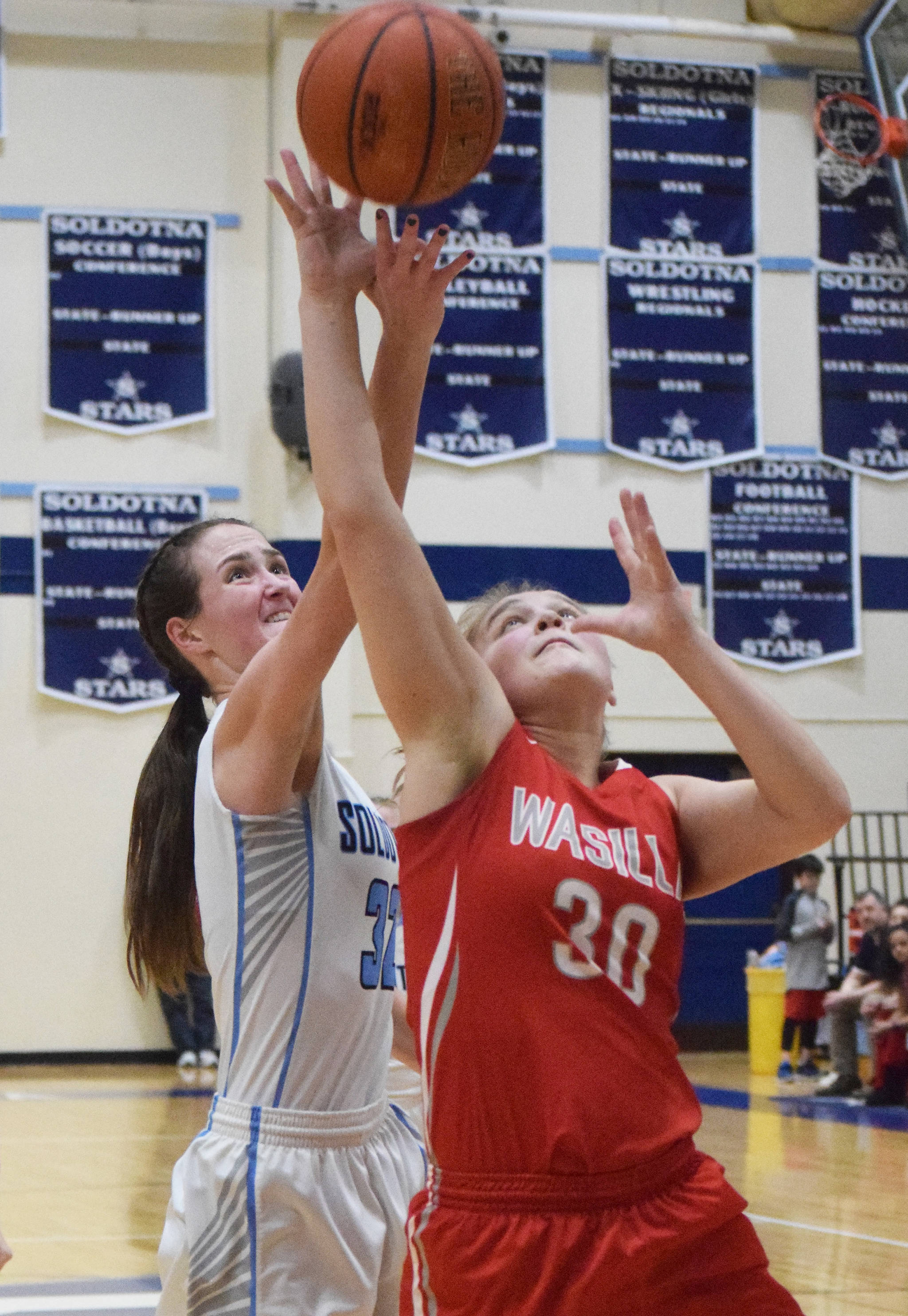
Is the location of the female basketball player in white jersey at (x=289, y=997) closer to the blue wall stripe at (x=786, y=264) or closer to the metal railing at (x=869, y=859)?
the metal railing at (x=869, y=859)

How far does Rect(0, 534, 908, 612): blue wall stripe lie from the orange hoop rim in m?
3.37

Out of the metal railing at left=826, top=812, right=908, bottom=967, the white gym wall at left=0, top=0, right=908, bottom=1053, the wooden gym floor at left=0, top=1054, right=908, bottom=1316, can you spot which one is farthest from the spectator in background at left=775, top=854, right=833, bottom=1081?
the white gym wall at left=0, top=0, right=908, bottom=1053

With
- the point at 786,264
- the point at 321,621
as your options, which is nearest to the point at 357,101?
the point at 321,621

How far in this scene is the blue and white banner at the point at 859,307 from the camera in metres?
13.6

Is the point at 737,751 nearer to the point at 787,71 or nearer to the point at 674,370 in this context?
the point at 674,370

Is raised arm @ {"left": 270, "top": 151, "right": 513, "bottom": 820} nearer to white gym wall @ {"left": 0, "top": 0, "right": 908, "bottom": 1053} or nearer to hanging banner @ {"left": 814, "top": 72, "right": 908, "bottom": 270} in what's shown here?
white gym wall @ {"left": 0, "top": 0, "right": 908, "bottom": 1053}

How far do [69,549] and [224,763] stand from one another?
34.9 ft

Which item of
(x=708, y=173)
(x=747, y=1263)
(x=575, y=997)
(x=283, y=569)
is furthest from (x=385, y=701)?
(x=708, y=173)

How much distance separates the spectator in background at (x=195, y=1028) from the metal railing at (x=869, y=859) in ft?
16.1

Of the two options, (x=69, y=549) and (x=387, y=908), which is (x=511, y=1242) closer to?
(x=387, y=908)

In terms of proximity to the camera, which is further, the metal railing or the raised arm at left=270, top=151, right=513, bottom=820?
the metal railing

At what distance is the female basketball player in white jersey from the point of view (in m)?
2.43

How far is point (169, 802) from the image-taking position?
9.33ft

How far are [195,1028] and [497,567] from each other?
4247mm
